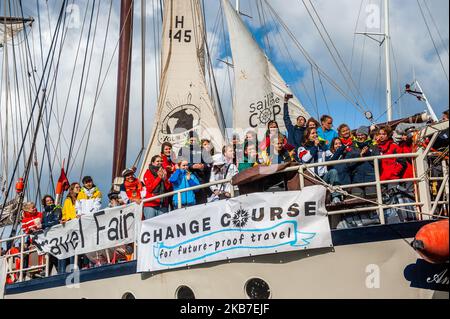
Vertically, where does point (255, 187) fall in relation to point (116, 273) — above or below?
above

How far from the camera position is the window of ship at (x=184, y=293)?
10704mm

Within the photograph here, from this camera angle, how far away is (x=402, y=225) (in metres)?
9.09

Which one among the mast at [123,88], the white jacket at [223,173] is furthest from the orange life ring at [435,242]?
the mast at [123,88]

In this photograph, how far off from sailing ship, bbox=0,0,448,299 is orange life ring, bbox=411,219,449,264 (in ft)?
3.40

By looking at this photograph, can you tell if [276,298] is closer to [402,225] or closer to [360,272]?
[360,272]

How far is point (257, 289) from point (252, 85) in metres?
13.2

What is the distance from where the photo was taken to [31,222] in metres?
14.5

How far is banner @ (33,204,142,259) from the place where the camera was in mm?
11805

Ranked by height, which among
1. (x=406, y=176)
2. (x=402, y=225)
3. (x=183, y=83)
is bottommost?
(x=402, y=225)

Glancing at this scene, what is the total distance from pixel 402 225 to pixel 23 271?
9.23 m

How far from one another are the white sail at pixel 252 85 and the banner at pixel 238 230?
10.2 metres

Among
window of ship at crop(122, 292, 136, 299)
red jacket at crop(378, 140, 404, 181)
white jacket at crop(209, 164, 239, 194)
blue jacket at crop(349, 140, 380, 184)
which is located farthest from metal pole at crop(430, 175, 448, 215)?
window of ship at crop(122, 292, 136, 299)
